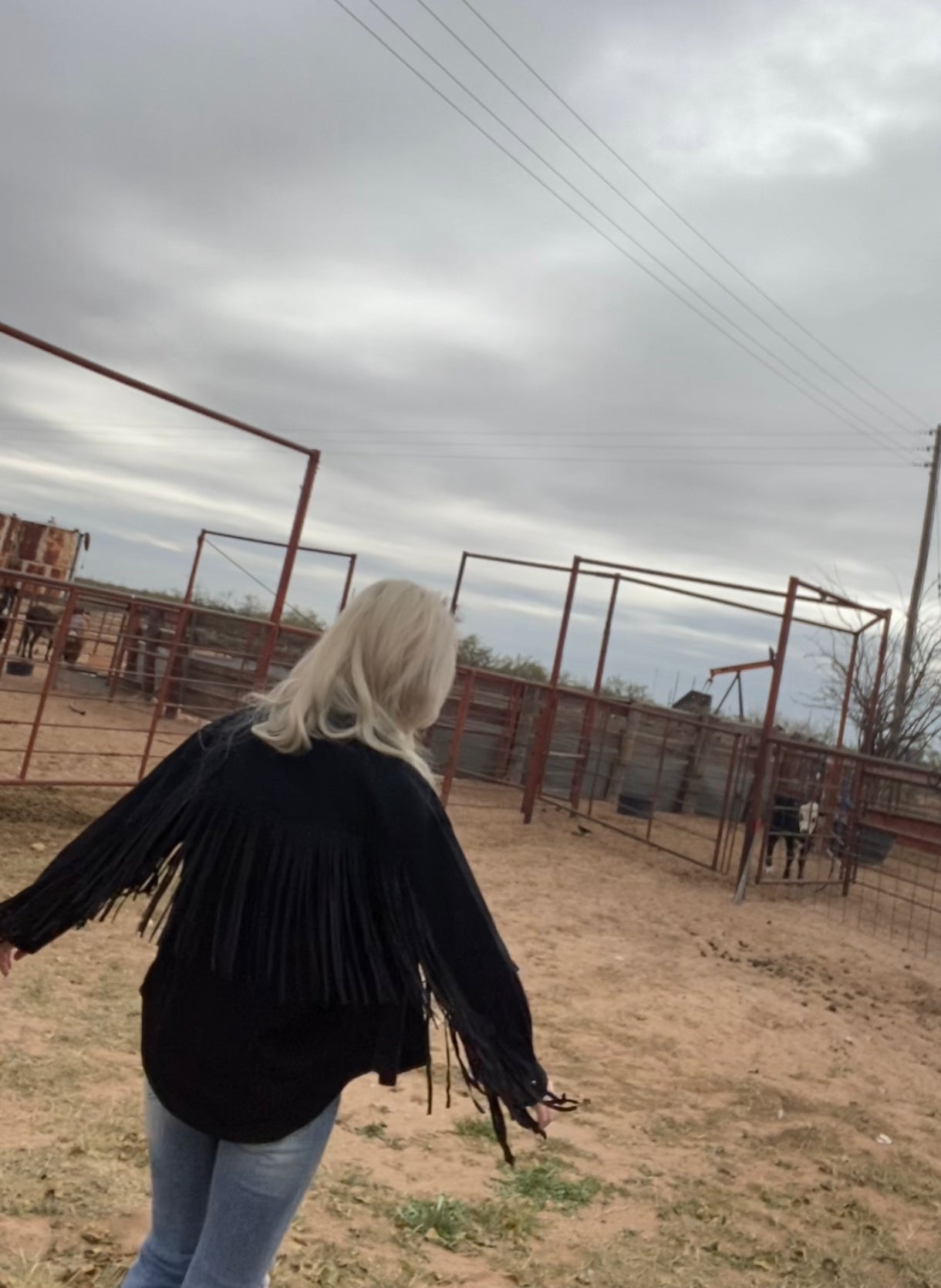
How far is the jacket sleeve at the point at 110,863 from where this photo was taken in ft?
5.95

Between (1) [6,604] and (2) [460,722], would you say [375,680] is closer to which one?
(2) [460,722]

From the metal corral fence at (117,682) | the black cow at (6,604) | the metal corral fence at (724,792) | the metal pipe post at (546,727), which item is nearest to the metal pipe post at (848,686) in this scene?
the metal corral fence at (724,792)

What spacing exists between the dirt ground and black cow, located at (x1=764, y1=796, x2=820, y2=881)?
3.09 m

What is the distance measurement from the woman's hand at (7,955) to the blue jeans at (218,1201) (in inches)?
13.7

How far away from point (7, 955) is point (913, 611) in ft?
70.2

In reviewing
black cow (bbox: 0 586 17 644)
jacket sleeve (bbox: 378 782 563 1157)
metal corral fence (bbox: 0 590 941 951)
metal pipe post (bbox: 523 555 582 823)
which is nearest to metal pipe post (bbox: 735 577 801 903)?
metal corral fence (bbox: 0 590 941 951)

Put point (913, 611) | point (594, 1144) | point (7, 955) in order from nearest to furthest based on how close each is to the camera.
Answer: point (7, 955), point (594, 1144), point (913, 611)

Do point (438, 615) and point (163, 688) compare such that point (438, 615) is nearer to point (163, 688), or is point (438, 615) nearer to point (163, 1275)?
point (163, 1275)

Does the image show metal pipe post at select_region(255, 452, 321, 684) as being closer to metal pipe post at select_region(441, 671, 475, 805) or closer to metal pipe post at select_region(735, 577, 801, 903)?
metal pipe post at select_region(441, 671, 475, 805)

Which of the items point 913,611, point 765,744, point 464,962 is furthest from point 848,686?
point 913,611

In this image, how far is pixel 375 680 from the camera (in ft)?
5.96

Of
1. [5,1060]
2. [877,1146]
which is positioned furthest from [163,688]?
[877,1146]

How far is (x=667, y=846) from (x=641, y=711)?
63.6 inches

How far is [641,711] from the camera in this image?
11.8m
